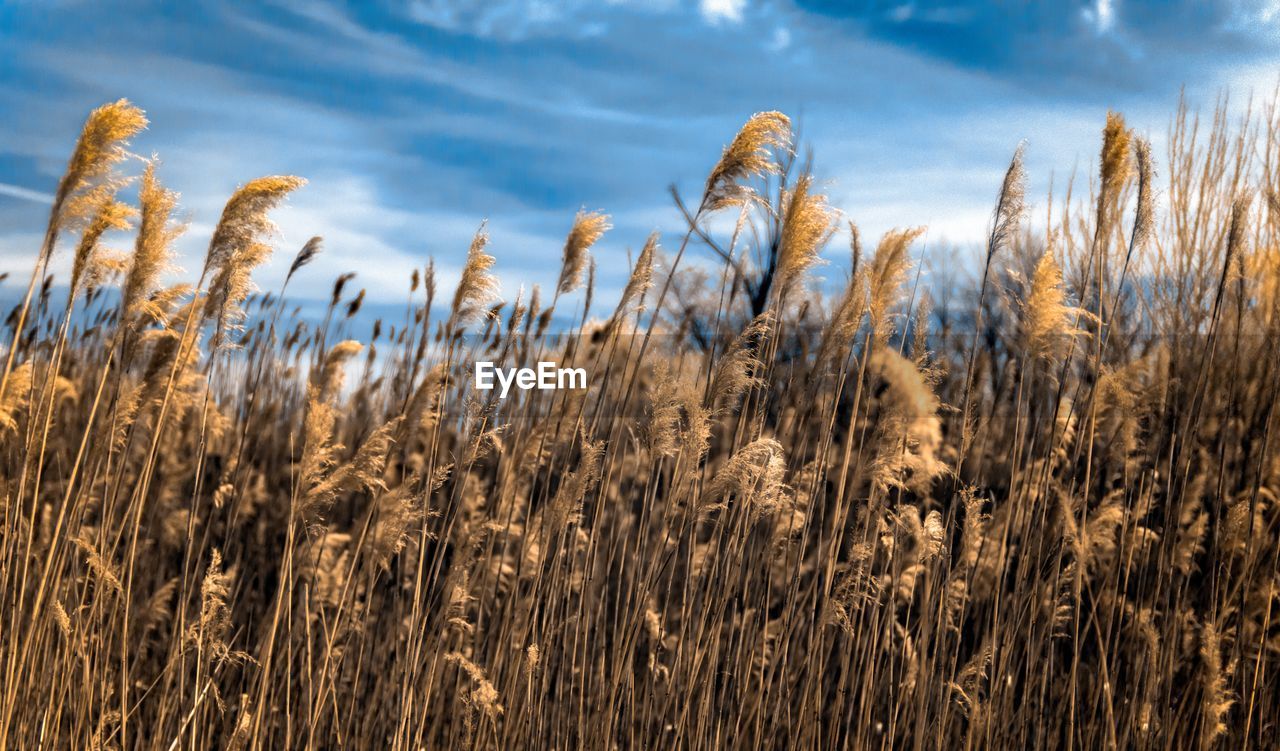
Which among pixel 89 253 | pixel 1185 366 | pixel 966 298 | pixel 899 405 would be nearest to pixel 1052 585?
pixel 899 405

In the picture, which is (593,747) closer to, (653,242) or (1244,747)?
(653,242)

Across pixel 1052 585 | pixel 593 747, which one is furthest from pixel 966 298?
pixel 593 747

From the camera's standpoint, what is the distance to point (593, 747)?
8.78 feet

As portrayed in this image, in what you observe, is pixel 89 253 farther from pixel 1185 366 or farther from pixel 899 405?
pixel 1185 366

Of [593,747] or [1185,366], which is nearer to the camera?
[593,747]

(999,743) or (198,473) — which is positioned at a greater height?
(198,473)

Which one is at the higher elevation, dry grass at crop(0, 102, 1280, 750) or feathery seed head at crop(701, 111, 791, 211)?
feathery seed head at crop(701, 111, 791, 211)

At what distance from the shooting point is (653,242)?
273 centimetres

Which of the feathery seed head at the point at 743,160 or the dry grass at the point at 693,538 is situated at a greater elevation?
the feathery seed head at the point at 743,160

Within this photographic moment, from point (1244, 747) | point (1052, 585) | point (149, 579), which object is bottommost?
point (149, 579)

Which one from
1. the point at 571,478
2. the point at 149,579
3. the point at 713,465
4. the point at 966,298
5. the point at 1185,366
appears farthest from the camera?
the point at 966,298

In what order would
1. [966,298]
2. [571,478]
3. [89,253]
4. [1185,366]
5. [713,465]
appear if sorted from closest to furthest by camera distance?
[89,253]
[571,478]
[713,465]
[1185,366]
[966,298]

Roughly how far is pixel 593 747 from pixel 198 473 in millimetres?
1248

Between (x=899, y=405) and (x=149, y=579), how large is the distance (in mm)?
3229
